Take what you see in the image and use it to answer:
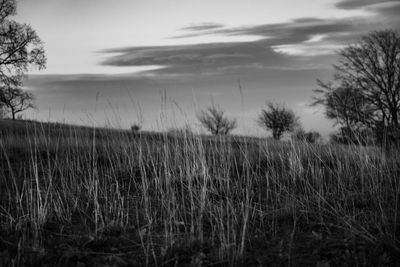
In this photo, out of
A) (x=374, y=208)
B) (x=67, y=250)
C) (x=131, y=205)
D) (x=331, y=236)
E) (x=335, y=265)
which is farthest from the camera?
(x=131, y=205)

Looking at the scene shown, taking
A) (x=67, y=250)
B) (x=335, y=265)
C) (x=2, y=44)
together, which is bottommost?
(x=335, y=265)

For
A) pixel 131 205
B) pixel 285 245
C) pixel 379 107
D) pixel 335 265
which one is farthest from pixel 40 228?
pixel 379 107

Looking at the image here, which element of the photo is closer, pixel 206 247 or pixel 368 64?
pixel 206 247

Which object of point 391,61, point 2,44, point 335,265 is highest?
point 2,44

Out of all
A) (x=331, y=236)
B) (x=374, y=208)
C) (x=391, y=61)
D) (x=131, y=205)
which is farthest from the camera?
(x=391, y=61)

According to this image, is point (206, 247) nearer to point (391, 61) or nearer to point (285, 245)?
point (285, 245)

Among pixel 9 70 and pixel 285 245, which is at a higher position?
pixel 9 70

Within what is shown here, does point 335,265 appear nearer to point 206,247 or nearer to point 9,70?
point 206,247

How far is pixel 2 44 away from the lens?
21.6m

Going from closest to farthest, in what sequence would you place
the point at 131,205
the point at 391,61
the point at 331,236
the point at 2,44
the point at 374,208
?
the point at 331,236
the point at 374,208
the point at 131,205
the point at 2,44
the point at 391,61

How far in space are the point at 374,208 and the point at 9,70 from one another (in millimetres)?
21665

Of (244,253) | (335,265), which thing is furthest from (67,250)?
(335,265)

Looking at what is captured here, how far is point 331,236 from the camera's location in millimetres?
3967

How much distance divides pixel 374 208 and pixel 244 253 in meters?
2.23
